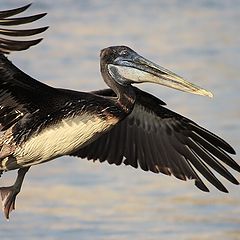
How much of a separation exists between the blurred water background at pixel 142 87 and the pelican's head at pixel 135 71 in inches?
96.5

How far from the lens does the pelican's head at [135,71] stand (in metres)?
10.6

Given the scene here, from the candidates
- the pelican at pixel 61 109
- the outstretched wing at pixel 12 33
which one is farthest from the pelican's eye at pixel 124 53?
the outstretched wing at pixel 12 33

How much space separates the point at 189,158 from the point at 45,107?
200cm

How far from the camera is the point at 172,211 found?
44.1ft

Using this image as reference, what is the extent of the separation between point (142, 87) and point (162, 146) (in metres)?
4.49

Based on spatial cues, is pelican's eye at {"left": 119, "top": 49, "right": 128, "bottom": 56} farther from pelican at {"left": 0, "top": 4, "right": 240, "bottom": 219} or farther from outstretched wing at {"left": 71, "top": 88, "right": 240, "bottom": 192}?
outstretched wing at {"left": 71, "top": 88, "right": 240, "bottom": 192}

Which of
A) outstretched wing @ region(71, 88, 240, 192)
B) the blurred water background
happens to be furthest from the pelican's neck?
the blurred water background

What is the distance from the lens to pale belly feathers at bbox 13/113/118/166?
10.6 metres

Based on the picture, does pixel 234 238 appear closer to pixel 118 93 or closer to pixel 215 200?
pixel 215 200

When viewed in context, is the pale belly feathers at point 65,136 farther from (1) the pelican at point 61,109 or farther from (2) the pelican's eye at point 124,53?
(2) the pelican's eye at point 124,53

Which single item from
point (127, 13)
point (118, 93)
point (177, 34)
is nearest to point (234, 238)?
point (118, 93)

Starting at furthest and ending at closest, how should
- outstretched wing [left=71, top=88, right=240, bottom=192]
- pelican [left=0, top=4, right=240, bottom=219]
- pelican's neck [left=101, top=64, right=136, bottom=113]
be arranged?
outstretched wing [left=71, top=88, right=240, bottom=192] → pelican's neck [left=101, top=64, right=136, bottom=113] → pelican [left=0, top=4, right=240, bottom=219]

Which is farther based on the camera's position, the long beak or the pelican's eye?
→ the pelican's eye

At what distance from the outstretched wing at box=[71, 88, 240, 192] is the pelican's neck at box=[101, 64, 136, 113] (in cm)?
124
